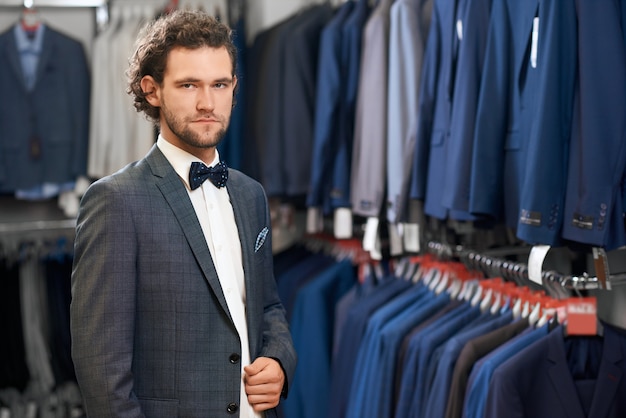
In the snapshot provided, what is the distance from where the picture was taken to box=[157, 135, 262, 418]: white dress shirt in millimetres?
1619

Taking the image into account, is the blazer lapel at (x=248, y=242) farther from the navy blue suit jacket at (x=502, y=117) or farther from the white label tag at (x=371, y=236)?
the white label tag at (x=371, y=236)

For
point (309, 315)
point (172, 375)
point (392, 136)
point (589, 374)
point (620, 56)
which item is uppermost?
point (620, 56)

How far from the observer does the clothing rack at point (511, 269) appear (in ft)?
6.39

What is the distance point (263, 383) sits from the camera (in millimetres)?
1635

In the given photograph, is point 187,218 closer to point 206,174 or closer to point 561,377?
point 206,174

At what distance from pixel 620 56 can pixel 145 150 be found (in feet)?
8.30

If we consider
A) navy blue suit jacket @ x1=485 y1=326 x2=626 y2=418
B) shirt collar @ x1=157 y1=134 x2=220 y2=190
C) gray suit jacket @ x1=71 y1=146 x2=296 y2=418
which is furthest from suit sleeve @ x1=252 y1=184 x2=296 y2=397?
navy blue suit jacket @ x1=485 y1=326 x2=626 y2=418

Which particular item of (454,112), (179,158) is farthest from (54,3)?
(179,158)

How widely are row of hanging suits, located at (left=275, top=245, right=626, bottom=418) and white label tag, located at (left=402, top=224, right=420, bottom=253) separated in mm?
89

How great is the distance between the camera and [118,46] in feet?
12.9

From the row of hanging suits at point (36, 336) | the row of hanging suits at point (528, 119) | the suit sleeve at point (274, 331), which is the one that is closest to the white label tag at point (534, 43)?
the row of hanging suits at point (528, 119)

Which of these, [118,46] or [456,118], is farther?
[118,46]

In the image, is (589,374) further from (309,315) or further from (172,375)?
(309,315)

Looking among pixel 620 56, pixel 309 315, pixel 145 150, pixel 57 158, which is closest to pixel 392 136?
pixel 309 315
